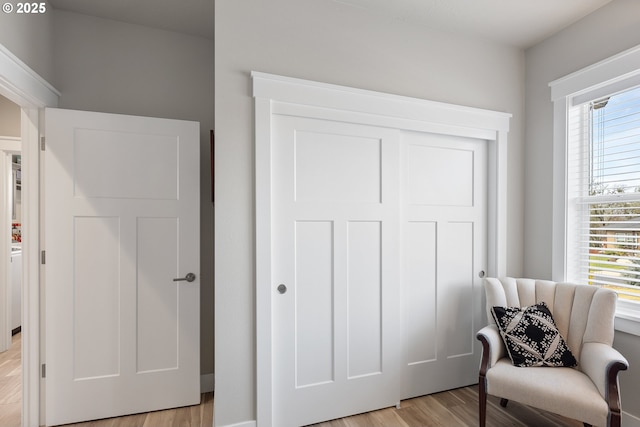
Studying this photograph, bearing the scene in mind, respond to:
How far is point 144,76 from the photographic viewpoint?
2338 millimetres

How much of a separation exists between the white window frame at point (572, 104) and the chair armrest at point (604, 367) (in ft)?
1.39

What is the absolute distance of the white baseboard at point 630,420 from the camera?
1933 millimetres

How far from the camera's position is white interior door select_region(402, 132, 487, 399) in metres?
2.33

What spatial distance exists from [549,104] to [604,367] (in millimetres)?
1862

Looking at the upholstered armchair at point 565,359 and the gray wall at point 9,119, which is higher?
the gray wall at point 9,119

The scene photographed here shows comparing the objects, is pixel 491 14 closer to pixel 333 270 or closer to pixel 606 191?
pixel 606 191

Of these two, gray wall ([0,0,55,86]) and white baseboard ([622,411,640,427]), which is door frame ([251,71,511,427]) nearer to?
white baseboard ([622,411,640,427])

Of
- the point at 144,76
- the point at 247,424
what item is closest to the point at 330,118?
the point at 144,76

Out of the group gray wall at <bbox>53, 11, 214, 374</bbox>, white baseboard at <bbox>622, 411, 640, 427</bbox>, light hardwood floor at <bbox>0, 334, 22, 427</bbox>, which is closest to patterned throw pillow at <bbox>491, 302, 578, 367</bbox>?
white baseboard at <bbox>622, 411, 640, 427</bbox>

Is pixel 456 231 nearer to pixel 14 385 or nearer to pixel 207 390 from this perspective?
pixel 207 390

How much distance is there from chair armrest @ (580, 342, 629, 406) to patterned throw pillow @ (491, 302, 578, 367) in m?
0.12

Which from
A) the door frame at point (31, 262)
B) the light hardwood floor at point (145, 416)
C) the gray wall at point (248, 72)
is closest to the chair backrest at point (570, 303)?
the gray wall at point (248, 72)

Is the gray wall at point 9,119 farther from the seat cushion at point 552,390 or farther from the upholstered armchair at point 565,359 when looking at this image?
the seat cushion at point 552,390

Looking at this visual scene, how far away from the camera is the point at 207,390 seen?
2.44 metres
